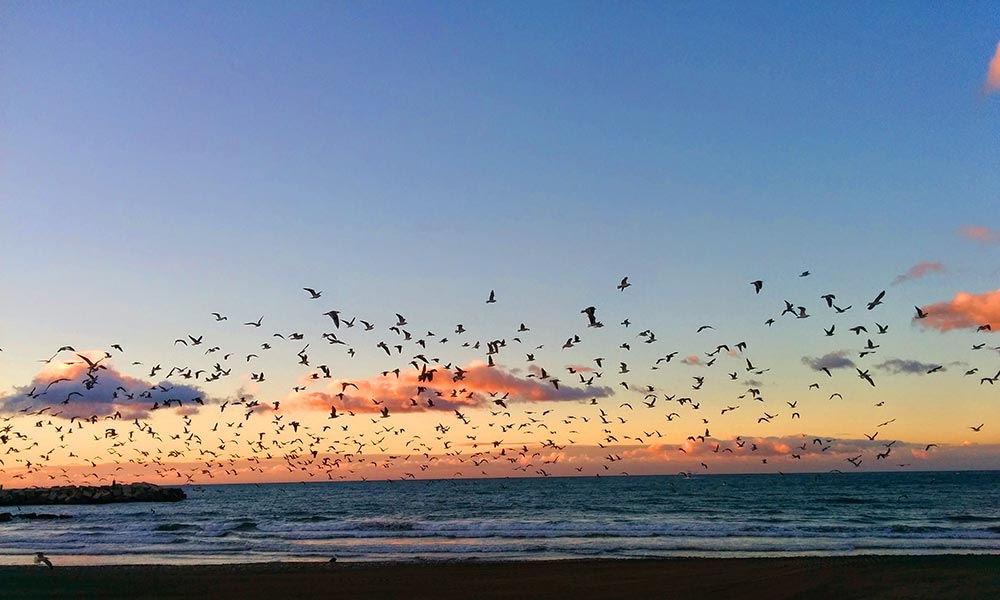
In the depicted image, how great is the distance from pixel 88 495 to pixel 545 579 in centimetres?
8993

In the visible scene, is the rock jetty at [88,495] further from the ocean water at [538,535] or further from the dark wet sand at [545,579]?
the dark wet sand at [545,579]

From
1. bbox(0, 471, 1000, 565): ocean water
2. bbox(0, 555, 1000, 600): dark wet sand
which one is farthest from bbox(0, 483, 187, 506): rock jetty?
bbox(0, 555, 1000, 600): dark wet sand

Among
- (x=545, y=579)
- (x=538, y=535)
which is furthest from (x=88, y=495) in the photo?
(x=545, y=579)

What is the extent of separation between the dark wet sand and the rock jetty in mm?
71203

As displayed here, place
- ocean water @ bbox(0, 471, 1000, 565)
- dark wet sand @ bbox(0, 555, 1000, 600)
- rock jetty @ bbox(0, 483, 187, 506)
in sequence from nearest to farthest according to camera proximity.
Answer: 1. dark wet sand @ bbox(0, 555, 1000, 600)
2. ocean water @ bbox(0, 471, 1000, 565)
3. rock jetty @ bbox(0, 483, 187, 506)

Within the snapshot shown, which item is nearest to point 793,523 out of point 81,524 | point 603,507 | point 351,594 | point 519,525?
point 519,525

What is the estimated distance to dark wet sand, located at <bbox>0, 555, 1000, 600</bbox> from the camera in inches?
948

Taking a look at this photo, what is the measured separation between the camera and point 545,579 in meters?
26.8

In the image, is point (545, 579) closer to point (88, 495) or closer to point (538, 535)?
point (538, 535)

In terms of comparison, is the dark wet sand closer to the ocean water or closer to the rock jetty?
the ocean water

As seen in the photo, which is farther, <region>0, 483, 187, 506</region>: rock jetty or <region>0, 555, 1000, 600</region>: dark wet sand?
<region>0, 483, 187, 506</region>: rock jetty

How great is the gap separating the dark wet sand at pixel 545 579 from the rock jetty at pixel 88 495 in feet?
234

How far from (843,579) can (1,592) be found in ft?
94.0

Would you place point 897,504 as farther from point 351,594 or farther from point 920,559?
point 351,594
